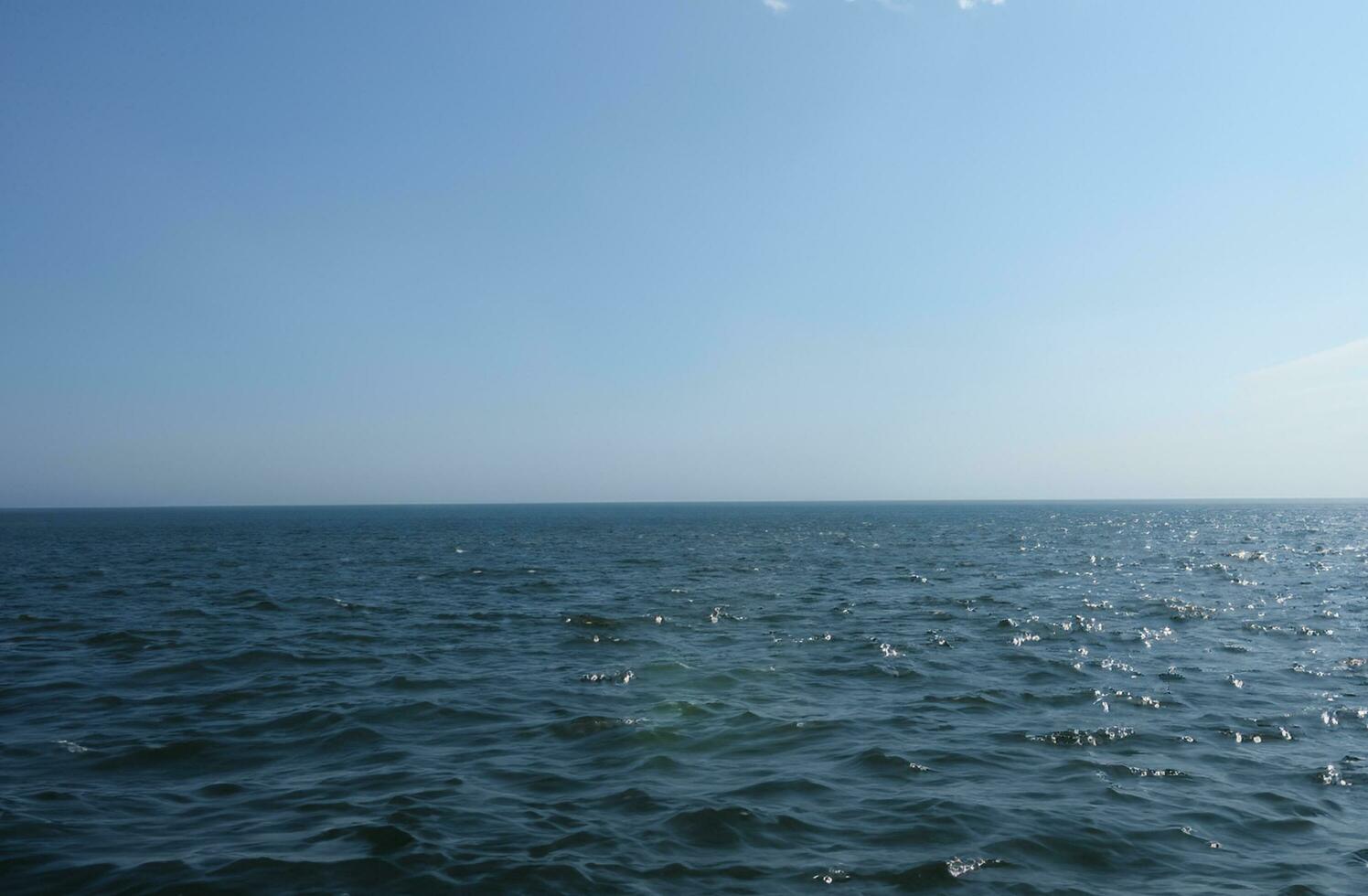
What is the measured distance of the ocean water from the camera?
987 centimetres

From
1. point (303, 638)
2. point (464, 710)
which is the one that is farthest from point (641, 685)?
point (303, 638)

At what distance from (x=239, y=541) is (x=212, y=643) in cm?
7609

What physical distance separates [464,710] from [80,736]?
6737 mm

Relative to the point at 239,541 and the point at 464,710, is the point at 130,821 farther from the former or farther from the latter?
the point at 239,541

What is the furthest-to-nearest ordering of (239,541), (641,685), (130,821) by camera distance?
1. (239,541)
2. (641,685)
3. (130,821)

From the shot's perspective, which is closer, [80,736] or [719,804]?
[719,804]

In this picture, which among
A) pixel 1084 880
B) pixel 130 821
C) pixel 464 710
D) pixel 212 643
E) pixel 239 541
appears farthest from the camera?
pixel 239 541

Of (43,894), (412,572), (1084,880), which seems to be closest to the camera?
(43,894)

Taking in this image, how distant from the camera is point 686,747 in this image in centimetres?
1459

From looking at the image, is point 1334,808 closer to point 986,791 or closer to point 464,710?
point 986,791

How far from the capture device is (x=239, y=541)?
301 ft

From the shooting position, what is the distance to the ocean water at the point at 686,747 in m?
9.87

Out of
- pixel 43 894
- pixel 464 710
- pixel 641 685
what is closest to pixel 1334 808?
pixel 641 685

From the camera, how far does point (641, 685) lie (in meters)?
19.2
